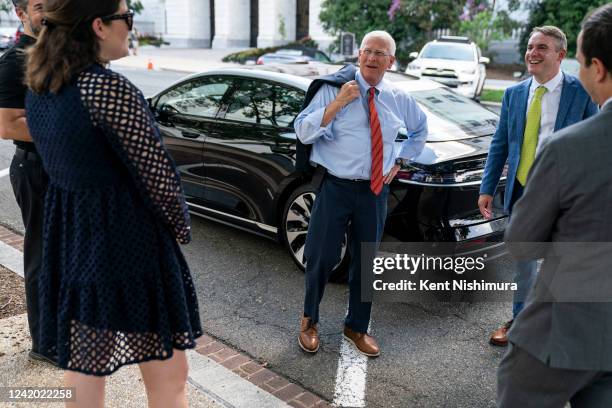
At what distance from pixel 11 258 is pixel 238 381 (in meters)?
2.68

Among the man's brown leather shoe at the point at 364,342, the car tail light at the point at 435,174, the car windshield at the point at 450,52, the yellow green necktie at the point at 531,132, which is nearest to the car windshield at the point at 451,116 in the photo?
the car tail light at the point at 435,174

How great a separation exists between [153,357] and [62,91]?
93 centimetres

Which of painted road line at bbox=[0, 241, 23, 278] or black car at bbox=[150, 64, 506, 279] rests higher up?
black car at bbox=[150, 64, 506, 279]

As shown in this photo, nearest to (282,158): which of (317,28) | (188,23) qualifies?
(317,28)

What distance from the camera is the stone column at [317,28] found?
128ft

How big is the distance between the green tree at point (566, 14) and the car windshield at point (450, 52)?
858 cm

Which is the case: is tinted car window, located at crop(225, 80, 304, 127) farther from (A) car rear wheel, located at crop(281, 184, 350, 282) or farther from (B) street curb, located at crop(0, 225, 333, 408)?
(B) street curb, located at crop(0, 225, 333, 408)

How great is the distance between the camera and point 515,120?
11.9 ft

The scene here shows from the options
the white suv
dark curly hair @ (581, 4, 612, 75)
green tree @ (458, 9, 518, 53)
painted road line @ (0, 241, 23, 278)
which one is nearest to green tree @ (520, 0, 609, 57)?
green tree @ (458, 9, 518, 53)

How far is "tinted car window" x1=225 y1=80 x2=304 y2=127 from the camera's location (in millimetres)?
4941

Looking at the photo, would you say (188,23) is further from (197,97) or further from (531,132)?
(531,132)

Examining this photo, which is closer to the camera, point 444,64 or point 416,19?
point 444,64

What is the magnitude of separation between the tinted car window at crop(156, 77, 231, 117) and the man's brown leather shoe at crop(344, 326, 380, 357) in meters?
2.54

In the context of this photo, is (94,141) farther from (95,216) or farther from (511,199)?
(511,199)
